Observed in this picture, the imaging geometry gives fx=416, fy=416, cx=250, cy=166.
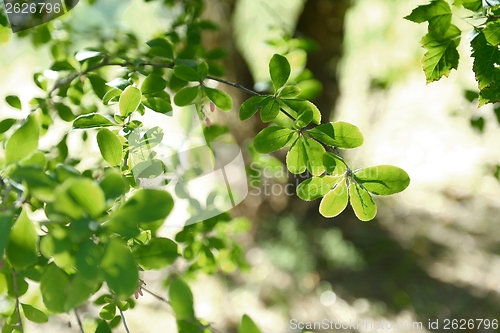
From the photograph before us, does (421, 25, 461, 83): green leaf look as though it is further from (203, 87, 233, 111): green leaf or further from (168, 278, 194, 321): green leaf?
(168, 278, 194, 321): green leaf

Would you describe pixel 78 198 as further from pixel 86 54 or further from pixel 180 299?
pixel 86 54

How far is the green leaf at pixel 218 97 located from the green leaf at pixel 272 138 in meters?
0.11

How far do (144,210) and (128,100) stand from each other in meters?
0.18

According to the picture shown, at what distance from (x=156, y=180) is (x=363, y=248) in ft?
7.37

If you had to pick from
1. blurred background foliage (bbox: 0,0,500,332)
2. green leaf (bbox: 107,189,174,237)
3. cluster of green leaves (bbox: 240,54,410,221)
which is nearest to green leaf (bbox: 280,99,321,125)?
cluster of green leaves (bbox: 240,54,410,221)

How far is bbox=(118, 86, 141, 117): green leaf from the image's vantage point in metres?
0.44

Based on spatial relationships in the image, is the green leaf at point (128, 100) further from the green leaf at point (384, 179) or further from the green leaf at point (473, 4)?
the green leaf at point (473, 4)

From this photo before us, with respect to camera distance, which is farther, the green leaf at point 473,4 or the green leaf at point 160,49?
the green leaf at point 160,49

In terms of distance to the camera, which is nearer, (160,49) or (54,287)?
(54,287)

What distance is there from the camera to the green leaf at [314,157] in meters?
0.47

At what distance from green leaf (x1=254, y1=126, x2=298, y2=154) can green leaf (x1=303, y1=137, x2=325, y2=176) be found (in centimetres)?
2

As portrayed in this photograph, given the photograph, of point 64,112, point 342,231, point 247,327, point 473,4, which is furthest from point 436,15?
point 342,231

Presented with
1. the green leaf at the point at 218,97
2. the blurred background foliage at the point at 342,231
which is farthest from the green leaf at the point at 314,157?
the blurred background foliage at the point at 342,231

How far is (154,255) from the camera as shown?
0.38 m
